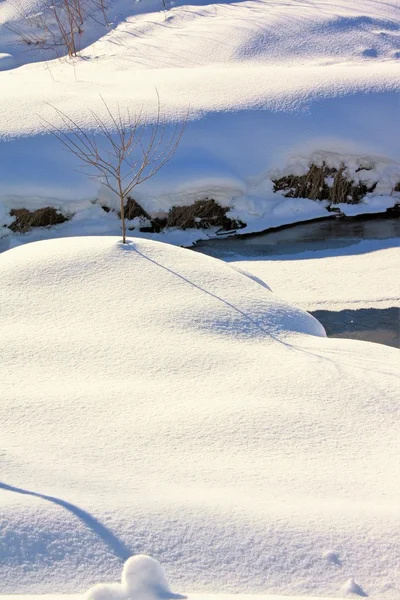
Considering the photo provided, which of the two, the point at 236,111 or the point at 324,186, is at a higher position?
the point at 236,111

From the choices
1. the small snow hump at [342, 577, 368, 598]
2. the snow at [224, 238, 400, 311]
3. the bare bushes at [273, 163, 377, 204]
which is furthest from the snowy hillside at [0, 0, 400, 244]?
the small snow hump at [342, 577, 368, 598]

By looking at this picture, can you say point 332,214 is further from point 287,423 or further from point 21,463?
point 21,463

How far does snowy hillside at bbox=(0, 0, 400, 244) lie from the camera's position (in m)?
7.08

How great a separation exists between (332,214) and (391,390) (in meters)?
4.01

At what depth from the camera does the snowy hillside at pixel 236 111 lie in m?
7.08

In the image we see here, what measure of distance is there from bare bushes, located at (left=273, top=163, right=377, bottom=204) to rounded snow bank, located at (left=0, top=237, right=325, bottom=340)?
8.12ft

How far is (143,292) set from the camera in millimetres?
4566

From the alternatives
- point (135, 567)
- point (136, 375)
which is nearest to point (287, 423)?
point (136, 375)

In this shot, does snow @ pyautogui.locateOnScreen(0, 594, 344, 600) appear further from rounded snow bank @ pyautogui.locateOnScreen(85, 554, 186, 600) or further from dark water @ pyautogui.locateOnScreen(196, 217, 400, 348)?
dark water @ pyautogui.locateOnScreen(196, 217, 400, 348)

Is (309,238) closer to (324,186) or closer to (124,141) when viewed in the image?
(324,186)

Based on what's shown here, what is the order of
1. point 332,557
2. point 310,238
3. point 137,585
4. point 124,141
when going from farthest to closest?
point 124,141
point 310,238
point 332,557
point 137,585

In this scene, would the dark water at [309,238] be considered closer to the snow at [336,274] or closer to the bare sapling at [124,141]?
the snow at [336,274]

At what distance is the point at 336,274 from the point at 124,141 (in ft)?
7.73

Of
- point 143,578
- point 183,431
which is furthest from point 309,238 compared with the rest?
point 143,578
